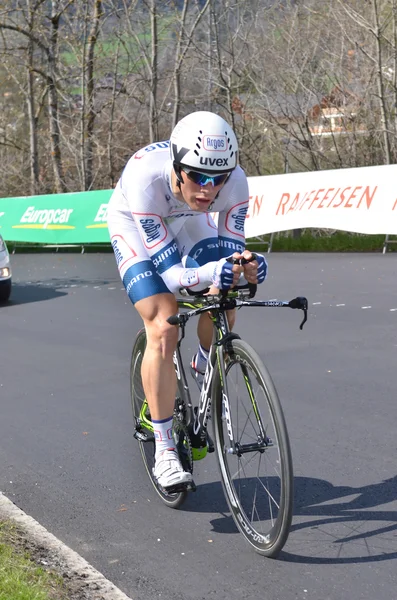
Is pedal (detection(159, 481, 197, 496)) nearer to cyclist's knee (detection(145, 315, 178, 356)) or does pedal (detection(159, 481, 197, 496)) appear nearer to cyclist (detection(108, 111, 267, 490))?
cyclist (detection(108, 111, 267, 490))

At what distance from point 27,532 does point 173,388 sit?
37.5 inches

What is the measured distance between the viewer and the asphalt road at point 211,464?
13.0 ft

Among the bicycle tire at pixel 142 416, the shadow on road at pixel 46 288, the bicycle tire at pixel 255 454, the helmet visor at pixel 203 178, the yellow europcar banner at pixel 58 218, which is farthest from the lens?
the yellow europcar banner at pixel 58 218

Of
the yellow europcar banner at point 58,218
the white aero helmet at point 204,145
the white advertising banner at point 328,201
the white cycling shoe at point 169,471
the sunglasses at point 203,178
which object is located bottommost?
the yellow europcar banner at point 58,218

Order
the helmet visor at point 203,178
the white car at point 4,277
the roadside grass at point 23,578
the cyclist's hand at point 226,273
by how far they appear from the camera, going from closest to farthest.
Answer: the roadside grass at point 23,578, the cyclist's hand at point 226,273, the helmet visor at point 203,178, the white car at point 4,277

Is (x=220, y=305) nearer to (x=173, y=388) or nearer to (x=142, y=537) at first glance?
(x=173, y=388)

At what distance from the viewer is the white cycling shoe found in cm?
460

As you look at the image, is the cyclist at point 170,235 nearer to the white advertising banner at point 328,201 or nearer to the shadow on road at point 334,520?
the shadow on road at point 334,520

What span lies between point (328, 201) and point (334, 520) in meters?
14.7

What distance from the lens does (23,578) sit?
12.3ft

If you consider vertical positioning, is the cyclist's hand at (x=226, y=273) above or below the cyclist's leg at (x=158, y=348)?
above

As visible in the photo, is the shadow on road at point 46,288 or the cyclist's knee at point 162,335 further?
the shadow on road at point 46,288

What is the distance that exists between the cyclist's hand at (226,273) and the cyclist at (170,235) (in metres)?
0.10

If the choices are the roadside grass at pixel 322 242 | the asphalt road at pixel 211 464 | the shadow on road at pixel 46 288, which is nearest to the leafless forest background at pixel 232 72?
the roadside grass at pixel 322 242
